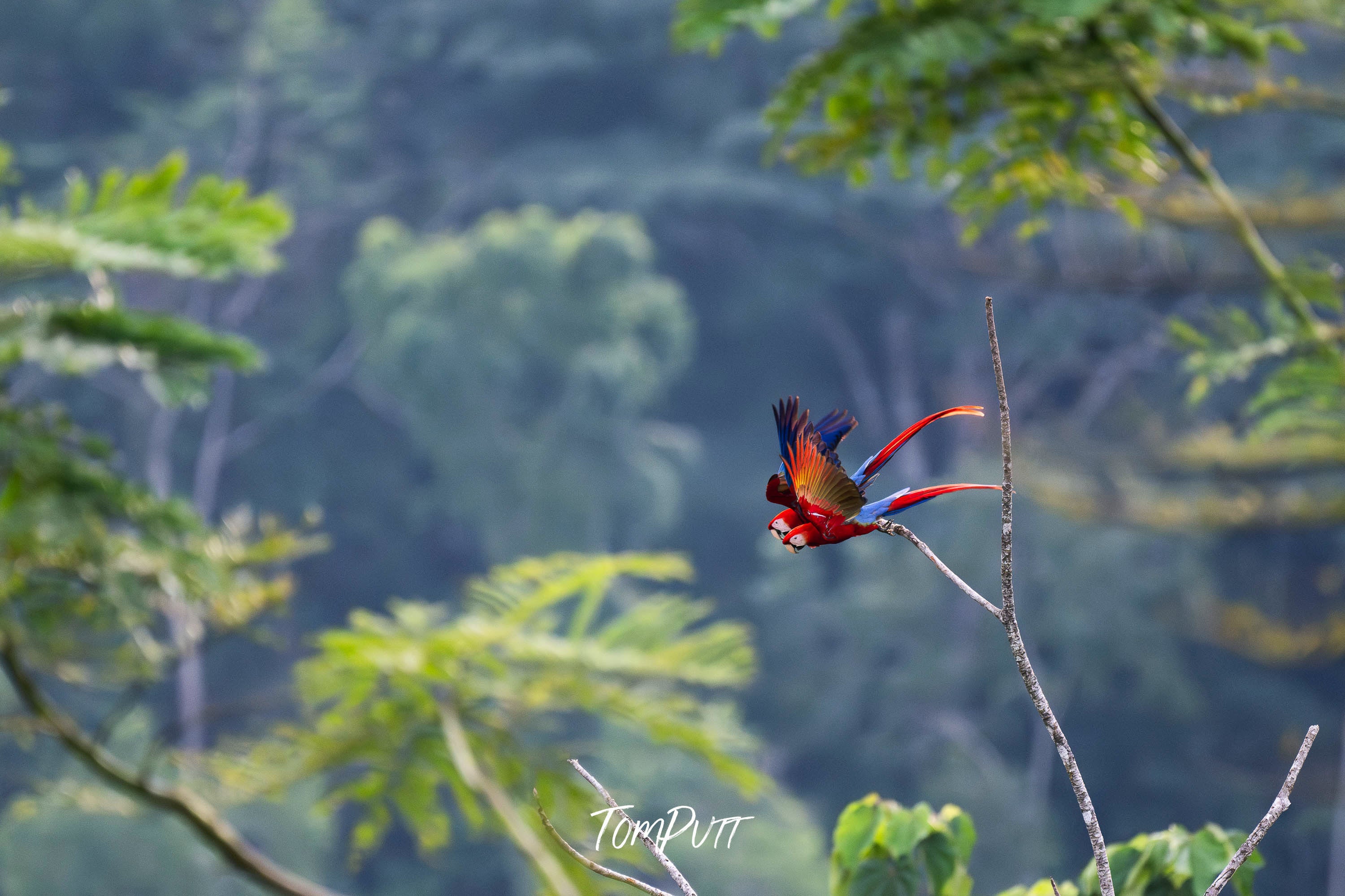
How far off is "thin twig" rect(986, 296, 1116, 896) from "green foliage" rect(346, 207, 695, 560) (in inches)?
404

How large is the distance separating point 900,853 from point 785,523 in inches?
10.7

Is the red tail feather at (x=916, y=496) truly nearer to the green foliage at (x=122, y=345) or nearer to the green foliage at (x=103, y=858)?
the green foliage at (x=122, y=345)

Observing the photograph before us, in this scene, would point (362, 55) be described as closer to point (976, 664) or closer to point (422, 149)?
point (422, 149)

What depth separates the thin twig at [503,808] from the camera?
94 cm

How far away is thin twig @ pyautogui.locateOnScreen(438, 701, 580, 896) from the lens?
3.07ft

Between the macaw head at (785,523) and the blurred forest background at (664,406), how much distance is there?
5.44 metres

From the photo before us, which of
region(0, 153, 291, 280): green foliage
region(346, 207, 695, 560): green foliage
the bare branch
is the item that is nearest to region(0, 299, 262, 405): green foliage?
region(0, 153, 291, 280): green foliage

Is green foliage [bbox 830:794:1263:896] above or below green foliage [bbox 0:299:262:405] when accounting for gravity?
below

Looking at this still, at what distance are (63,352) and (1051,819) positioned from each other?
9312 millimetres

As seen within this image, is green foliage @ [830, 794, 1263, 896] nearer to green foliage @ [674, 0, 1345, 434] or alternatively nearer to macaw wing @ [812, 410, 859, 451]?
macaw wing @ [812, 410, 859, 451]

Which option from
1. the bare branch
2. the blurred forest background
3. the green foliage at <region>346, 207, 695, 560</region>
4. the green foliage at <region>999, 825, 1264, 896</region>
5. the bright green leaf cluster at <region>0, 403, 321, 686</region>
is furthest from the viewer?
the bare branch

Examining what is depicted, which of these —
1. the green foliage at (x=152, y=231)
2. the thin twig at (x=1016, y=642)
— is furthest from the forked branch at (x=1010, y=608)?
the green foliage at (x=152, y=231)

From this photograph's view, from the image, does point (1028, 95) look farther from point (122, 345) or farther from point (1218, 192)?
point (122, 345)

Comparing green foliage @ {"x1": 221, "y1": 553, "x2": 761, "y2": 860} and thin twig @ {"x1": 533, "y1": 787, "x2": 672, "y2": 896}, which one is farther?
green foliage @ {"x1": 221, "y1": 553, "x2": 761, "y2": 860}
